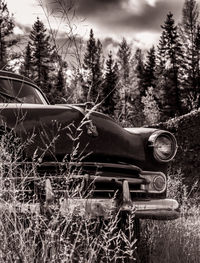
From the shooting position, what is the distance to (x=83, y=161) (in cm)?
291

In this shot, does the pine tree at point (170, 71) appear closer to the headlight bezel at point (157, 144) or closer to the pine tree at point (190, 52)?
the pine tree at point (190, 52)

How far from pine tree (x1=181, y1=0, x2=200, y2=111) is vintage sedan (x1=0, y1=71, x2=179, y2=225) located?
95.3ft

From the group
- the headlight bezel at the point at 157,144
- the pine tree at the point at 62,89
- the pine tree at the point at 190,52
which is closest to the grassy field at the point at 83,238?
the headlight bezel at the point at 157,144

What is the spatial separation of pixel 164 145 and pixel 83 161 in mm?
788

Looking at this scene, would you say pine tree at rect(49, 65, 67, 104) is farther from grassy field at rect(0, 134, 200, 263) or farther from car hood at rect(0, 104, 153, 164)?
grassy field at rect(0, 134, 200, 263)

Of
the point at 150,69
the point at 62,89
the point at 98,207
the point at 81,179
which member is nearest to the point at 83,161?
the point at 81,179

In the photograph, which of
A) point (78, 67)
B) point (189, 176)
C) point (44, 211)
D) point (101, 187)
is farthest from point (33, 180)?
point (189, 176)

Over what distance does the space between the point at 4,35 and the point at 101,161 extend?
23.8 meters

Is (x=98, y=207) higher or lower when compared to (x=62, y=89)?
lower

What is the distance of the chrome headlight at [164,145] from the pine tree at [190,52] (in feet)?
94.9

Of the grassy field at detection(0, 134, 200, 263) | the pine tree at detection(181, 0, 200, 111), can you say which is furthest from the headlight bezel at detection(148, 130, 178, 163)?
the pine tree at detection(181, 0, 200, 111)

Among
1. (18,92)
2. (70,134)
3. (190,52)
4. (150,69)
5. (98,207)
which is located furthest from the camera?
(150,69)

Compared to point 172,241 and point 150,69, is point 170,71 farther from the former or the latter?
point 172,241

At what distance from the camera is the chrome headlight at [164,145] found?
11.0ft
